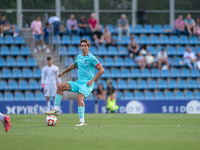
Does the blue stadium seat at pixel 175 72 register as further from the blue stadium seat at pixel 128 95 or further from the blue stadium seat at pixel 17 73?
the blue stadium seat at pixel 17 73

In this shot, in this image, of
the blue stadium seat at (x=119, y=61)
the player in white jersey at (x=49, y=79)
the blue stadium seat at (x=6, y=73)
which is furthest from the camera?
the blue stadium seat at (x=119, y=61)

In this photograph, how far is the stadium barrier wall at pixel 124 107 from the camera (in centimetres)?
1848

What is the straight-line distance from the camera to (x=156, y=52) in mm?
23281

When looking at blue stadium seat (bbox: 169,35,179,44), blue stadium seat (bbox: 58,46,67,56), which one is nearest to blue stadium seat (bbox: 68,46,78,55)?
blue stadium seat (bbox: 58,46,67,56)

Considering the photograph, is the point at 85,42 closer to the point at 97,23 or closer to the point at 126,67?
the point at 126,67

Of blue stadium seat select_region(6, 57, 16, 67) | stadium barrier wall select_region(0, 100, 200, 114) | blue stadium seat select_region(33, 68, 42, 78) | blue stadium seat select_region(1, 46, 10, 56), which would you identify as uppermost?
blue stadium seat select_region(1, 46, 10, 56)

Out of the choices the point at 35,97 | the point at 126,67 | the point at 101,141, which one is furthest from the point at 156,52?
the point at 101,141

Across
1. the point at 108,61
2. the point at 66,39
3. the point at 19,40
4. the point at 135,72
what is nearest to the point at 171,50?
the point at 135,72

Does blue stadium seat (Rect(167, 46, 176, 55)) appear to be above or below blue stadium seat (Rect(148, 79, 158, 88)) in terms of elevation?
above

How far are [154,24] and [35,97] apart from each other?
10.1 meters

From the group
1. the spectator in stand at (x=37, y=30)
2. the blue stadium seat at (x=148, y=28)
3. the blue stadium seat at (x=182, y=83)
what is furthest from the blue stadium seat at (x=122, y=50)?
the spectator in stand at (x=37, y=30)

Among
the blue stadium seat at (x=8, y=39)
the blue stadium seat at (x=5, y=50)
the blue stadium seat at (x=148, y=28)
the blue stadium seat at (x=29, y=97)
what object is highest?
the blue stadium seat at (x=148, y=28)

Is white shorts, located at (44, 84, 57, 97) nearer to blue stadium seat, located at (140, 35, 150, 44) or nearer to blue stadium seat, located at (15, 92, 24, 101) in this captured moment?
blue stadium seat, located at (15, 92, 24, 101)

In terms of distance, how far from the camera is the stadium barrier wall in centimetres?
1848
